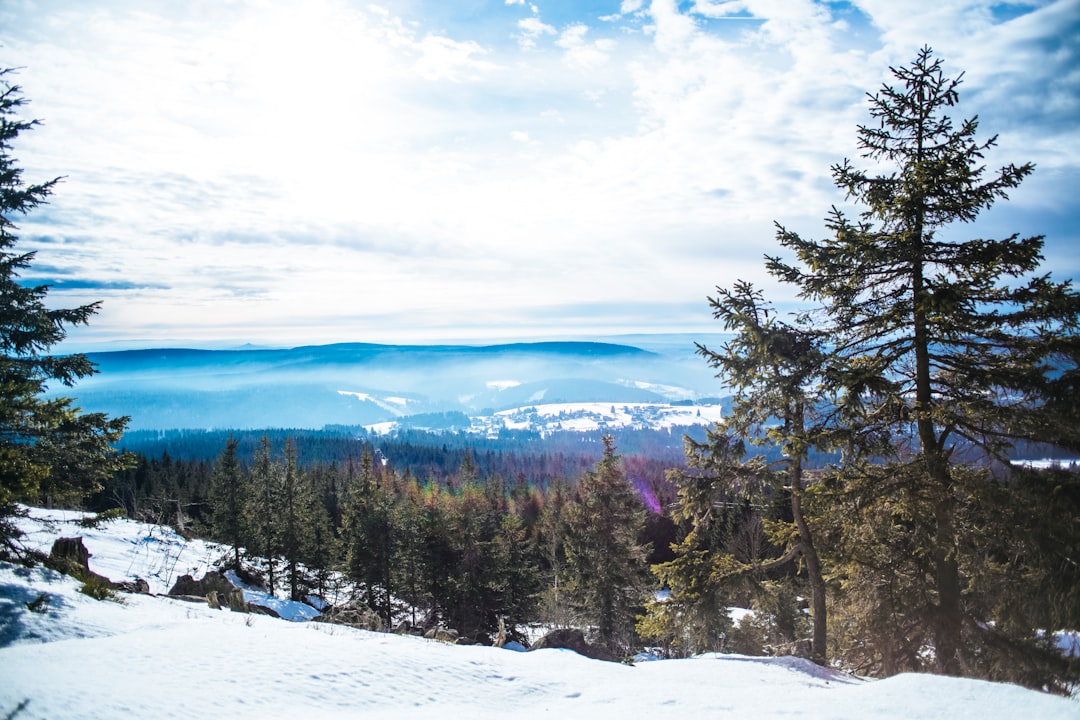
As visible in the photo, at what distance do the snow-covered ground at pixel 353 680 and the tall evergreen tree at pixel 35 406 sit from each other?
2077mm

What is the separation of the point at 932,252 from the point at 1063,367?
2787 millimetres

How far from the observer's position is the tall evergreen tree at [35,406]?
10195mm

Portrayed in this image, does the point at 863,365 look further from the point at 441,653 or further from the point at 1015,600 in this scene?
the point at 441,653

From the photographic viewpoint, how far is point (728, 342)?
1140 cm

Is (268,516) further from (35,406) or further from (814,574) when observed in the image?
(814,574)

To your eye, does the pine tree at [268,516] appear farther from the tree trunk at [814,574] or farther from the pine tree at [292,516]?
the tree trunk at [814,574]

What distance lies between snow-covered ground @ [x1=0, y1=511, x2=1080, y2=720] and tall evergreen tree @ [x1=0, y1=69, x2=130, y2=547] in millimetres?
2077

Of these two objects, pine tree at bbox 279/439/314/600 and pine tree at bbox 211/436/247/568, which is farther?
pine tree at bbox 211/436/247/568

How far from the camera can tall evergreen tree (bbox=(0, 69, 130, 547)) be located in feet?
33.4

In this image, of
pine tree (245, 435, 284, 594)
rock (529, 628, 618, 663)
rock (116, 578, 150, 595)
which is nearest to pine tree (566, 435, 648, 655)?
rock (529, 628, 618, 663)

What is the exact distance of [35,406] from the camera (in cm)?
1072

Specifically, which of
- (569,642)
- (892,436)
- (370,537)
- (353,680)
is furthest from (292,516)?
(892,436)

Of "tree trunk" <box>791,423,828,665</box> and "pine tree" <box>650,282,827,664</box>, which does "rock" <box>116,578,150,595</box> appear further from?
"tree trunk" <box>791,423,828,665</box>

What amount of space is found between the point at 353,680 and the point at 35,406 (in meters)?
9.73
